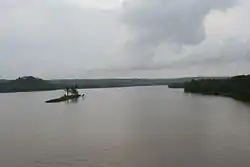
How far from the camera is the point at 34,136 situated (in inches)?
784

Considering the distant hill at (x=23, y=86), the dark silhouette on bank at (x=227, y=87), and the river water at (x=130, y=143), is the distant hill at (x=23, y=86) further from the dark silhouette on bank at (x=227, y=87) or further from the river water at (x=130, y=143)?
the river water at (x=130, y=143)

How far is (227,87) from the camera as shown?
52312mm

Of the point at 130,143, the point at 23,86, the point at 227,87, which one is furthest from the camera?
the point at 23,86

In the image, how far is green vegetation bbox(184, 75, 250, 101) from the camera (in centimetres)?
4335

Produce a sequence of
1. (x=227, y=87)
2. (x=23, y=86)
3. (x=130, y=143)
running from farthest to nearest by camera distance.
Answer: (x=23, y=86) < (x=227, y=87) < (x=130, y=143)

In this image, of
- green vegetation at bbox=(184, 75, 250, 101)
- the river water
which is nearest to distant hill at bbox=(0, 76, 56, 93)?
green vegetation at bbox=(184, 75, 250, 101)

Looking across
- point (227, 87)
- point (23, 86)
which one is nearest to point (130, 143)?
point (227, 87)

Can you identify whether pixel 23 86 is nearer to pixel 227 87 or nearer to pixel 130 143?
pixel 227 87

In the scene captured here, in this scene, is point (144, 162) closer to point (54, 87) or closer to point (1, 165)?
point (1, 165)

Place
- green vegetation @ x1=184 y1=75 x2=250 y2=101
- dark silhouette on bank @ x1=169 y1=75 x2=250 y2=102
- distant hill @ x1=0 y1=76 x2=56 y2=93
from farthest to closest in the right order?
distant hill @ x1=0 y1=76 x2=56 y2=93
green vegetation @ x1=184 y1=75 x2=250 y2=101
dark silhouette on bank @ x1=169 y1=75 x2=250 y2=102

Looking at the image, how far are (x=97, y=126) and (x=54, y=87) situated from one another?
8211 centimetres

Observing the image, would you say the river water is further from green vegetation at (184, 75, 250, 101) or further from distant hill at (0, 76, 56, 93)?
distant hill at (0, 76, 56, 93)

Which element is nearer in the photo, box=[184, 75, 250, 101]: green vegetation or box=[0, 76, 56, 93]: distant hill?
box=[184, 75, 250, 101]: green vegetation

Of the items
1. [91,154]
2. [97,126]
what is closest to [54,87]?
[97,126]
